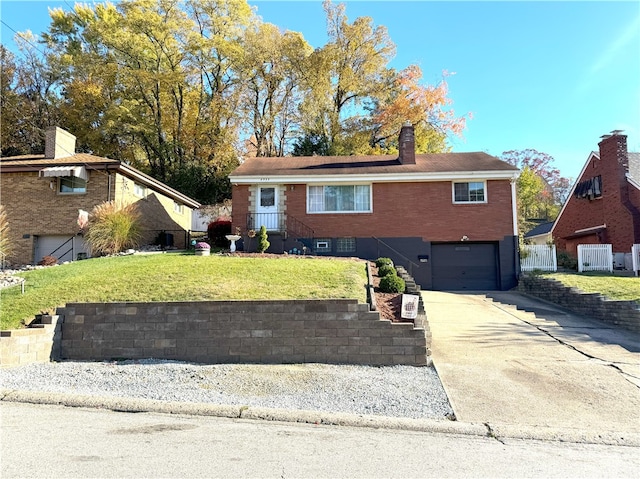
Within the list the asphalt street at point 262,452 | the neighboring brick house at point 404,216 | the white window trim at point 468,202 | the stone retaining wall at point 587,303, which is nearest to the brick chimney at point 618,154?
the neighboring brick house at point 404,216

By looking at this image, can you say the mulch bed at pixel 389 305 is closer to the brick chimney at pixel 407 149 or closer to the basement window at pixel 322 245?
the basement window at pixel 322 245

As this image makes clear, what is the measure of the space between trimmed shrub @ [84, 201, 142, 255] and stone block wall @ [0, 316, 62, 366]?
9127mm

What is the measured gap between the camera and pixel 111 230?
17.4m

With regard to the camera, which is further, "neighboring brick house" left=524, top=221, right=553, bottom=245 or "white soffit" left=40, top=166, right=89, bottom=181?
"neighboring brick house" left=524, top=221, right=553, bottom=245

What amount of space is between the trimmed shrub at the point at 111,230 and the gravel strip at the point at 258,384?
32.2 feet

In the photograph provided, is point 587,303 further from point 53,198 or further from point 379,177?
point 53,198

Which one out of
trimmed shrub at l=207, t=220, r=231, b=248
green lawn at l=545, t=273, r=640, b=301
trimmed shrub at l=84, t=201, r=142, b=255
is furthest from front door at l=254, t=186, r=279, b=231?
green lawn at l=545, t=273, r=640, b=301

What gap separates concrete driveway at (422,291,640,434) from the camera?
581cm

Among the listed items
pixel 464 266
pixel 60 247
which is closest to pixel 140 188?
pixel 60 247

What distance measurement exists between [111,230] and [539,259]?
17.9m

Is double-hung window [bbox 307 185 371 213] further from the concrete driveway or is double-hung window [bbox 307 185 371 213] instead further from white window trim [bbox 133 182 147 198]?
white window trim [bbox 133 182 147 198]

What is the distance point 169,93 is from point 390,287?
29.4 metres

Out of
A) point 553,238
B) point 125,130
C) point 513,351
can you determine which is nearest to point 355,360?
point 513,351

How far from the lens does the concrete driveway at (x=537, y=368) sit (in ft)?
19.1
